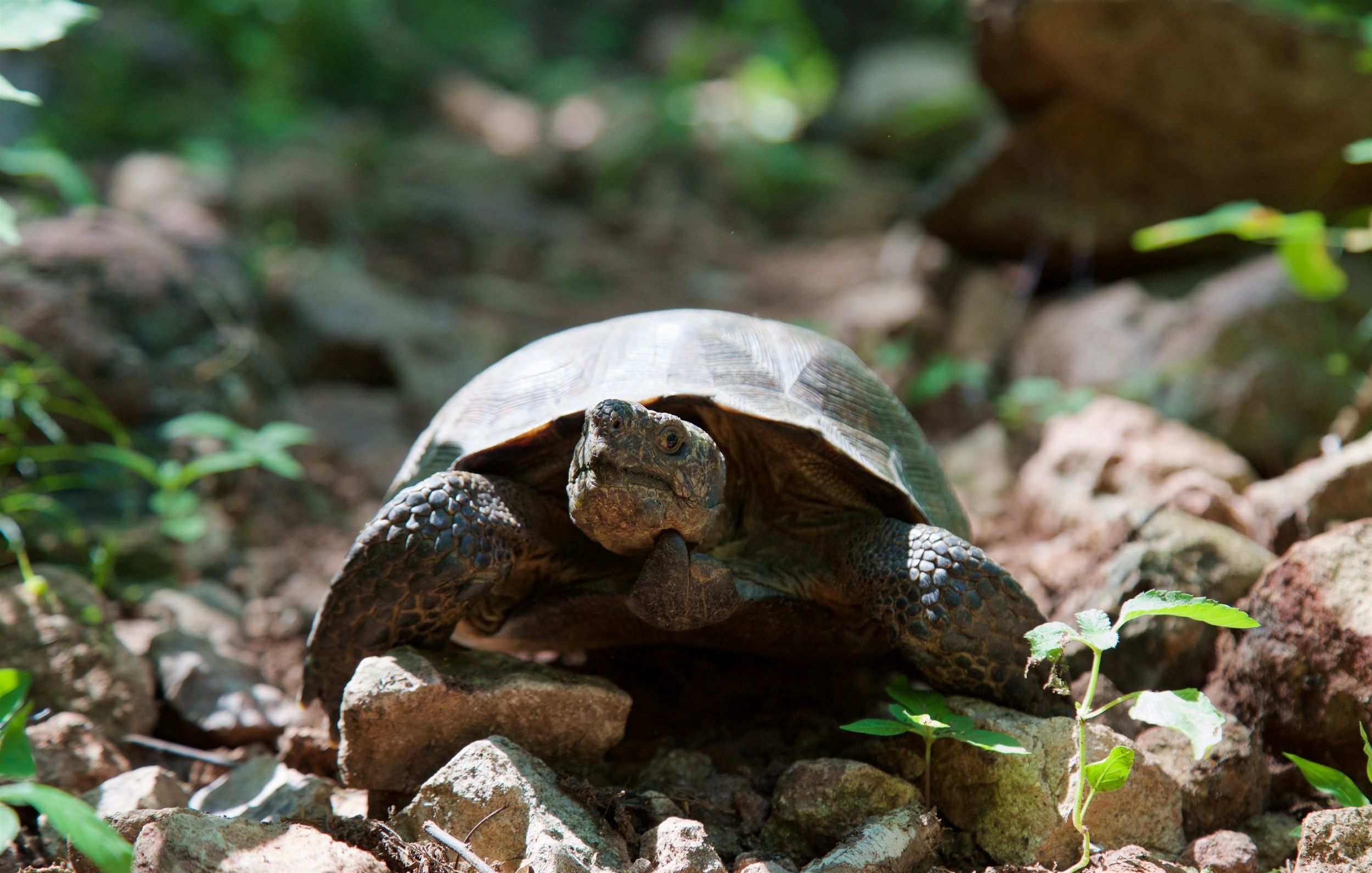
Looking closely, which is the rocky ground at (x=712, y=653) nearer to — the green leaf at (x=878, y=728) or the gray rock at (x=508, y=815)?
the gray rock at (x=508, y=815)

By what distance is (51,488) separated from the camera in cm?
373

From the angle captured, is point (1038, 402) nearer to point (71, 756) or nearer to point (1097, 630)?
point (1097, 630)

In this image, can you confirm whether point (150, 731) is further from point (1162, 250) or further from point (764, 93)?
point (764, 93)

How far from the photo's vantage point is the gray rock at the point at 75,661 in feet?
9.11

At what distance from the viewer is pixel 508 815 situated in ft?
6.95

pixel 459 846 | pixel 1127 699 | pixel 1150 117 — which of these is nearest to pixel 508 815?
pixel 459 846

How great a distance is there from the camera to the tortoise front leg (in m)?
2.52

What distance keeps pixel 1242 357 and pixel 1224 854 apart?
10.8 feet

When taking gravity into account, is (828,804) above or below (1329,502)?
below

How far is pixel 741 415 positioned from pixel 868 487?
0.42m

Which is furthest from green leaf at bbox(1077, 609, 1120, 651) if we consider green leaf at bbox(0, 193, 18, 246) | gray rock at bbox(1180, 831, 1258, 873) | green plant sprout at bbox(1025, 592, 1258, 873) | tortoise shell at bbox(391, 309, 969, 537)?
green leaf at bbox(0, 193, 18, 246)

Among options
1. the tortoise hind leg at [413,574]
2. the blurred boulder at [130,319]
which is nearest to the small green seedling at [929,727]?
the tortoise hind leg at [413,574]

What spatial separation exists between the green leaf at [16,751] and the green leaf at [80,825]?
0.25m

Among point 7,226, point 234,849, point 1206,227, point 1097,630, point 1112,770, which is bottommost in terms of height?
point 234,849
